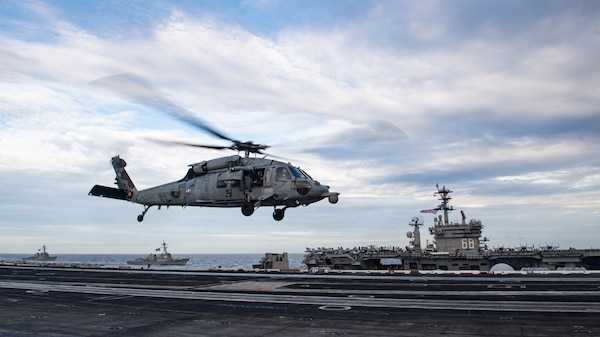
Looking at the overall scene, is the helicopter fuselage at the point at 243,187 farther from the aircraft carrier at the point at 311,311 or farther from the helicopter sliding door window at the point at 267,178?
the aircraft carrier at the point at 311,311

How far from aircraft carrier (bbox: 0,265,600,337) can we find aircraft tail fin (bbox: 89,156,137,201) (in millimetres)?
9675

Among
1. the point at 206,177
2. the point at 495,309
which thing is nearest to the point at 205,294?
the point at 206,177

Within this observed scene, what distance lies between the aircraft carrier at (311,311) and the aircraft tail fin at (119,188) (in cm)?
968

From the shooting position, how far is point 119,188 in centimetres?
3609

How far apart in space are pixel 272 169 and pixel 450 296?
12.8 m

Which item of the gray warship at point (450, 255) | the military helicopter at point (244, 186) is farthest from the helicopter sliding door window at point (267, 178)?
the gray warship at point (450, 255)

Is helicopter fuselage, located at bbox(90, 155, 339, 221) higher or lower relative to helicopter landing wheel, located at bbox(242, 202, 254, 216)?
higher

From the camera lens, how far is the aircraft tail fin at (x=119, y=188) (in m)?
34.5

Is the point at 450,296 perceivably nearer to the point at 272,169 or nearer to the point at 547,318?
the point at 547,318

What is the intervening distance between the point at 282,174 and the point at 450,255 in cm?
4099

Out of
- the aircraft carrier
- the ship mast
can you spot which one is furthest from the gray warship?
the aircraft carrier

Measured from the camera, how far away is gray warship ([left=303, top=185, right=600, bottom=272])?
57469mm

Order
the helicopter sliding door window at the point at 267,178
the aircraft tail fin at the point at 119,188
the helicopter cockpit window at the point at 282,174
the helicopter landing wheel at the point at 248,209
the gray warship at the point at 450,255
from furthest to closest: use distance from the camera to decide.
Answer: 1. the gray warship at the point at 450,255
2. the aircraft tail fin at the point at 119,188
3. the helicopter landing wheel at the point at 248,209
4. the helicopter sliding door window at the point at 267,178
5. the helicopter cockpit window at the point at 282,174

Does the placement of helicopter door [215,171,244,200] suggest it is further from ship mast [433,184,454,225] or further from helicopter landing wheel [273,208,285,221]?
ship mast [433,184,454,225]
